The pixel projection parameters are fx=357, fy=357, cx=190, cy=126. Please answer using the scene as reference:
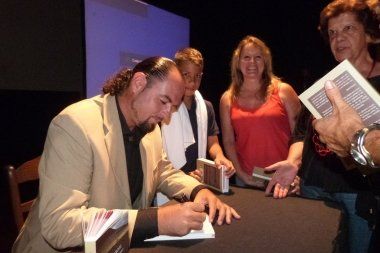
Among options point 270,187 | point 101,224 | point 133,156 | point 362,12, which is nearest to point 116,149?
point 133,156

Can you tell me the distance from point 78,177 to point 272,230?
707 mm

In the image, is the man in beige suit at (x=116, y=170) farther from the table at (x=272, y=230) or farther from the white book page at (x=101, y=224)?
the white book page at (x=101, y=224)

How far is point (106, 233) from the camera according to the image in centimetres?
84

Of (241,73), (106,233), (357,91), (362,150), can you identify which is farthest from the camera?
(241,73)

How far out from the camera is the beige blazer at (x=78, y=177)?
3.90 feet

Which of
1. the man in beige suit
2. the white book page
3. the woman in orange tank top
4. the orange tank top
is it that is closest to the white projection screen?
the woman in orange tank top

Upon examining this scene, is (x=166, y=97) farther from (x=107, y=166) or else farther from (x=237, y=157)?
(x=237, y=157)

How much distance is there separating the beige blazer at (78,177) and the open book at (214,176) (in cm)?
34

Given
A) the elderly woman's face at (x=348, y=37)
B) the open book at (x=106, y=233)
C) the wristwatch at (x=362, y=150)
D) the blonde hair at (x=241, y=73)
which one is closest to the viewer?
the open book at (x=106, y=233)

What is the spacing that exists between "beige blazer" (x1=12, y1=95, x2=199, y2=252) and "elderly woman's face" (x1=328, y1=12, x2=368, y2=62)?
1069mm

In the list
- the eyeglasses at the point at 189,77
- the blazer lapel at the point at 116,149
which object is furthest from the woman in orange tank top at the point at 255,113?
the blazer lapel at the point at 116,149

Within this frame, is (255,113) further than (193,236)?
Yes

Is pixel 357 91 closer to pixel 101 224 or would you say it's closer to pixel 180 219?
pixel 180 219

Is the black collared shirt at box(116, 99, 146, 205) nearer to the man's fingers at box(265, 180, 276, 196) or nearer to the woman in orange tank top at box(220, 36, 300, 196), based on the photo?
the man's fingers at box(265, 180, 276, 196)
